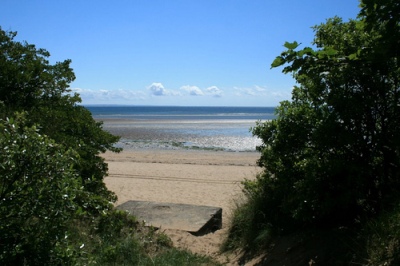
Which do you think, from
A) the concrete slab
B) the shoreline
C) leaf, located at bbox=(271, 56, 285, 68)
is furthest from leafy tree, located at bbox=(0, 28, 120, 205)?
leaf, located at bbox=(271, 56, 285, 68)

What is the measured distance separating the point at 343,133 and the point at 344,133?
0.05ft

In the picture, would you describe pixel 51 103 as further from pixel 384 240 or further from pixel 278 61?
pixel 384 240

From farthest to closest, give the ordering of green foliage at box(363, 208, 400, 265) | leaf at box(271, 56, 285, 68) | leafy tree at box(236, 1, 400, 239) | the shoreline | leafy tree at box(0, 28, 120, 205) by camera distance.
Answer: the shoreline < leafy tree at box(0, 28, 120, 205) < leafy tree at box(236, 1, 400, 239) < leaf at box(271, 56, 285, 68) < green foliage at box(363, 208, 400, 265)

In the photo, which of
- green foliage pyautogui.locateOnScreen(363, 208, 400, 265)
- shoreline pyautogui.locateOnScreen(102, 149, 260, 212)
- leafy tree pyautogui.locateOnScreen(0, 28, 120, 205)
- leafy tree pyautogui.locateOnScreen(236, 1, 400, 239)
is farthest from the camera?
shoreline pyautogui.locateOnScreen(102, 149, 260, 212)

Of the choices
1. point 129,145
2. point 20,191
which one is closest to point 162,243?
point 20,191

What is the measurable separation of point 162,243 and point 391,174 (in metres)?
3.43

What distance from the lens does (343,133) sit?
476cm

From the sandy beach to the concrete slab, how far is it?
7.6 inches

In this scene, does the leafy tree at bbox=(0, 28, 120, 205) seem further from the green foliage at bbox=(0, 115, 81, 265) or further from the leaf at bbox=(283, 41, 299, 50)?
the leaf at bbox=(283, 41, 299, 50)

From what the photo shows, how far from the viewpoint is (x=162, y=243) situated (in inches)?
250

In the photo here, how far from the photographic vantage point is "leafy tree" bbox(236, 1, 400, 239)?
4613mm

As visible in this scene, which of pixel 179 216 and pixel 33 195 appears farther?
pixel 179 216

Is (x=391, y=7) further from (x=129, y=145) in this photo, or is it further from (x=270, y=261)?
(x=129, y=145)

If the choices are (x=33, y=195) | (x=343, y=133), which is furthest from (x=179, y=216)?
(x=33, y=195)
